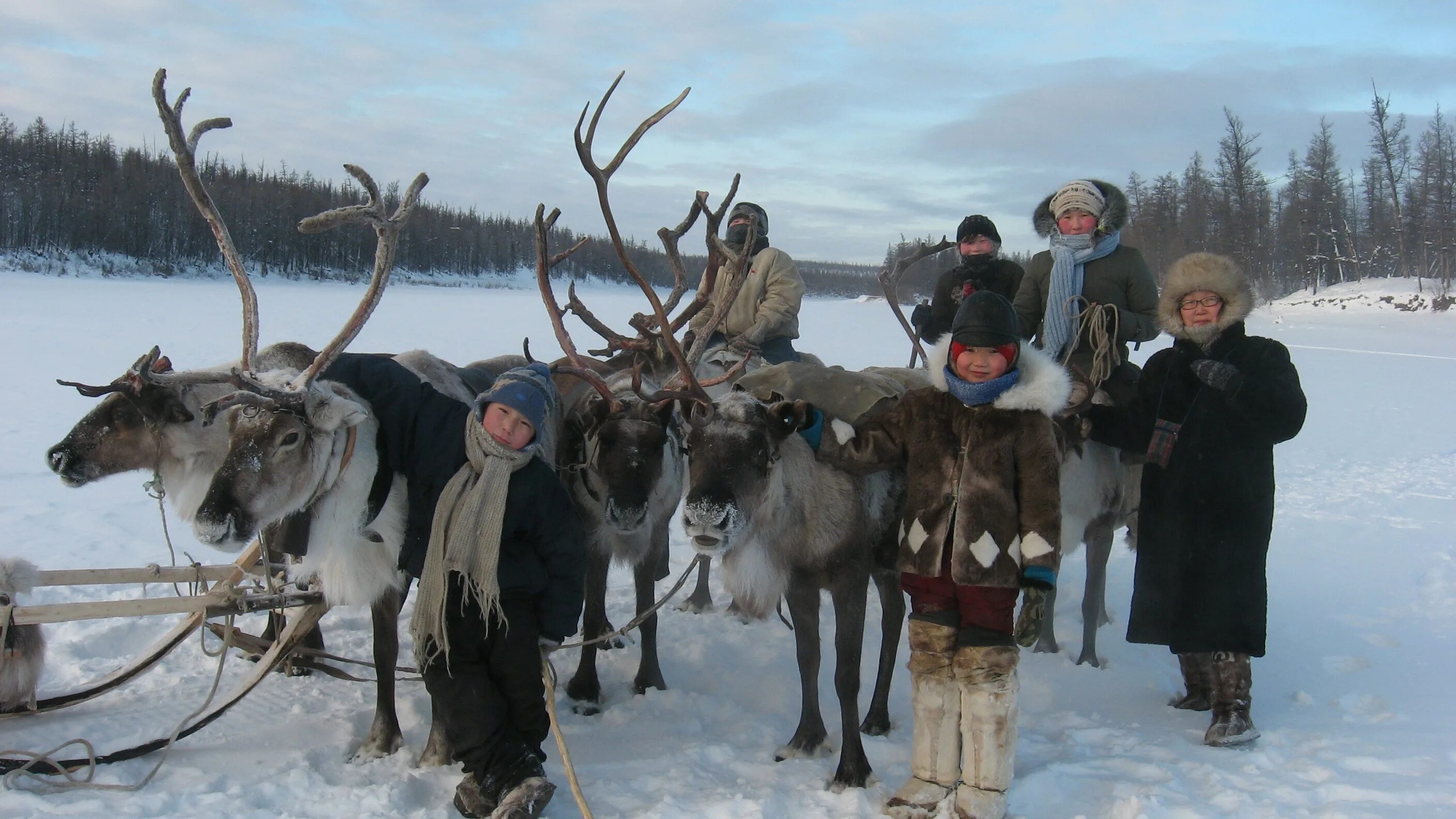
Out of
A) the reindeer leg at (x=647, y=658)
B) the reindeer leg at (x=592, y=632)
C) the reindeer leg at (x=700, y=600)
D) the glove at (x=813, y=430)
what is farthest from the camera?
the reindeer leg at (x=700, y=600)

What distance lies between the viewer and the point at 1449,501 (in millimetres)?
8406

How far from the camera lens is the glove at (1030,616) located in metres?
3.18

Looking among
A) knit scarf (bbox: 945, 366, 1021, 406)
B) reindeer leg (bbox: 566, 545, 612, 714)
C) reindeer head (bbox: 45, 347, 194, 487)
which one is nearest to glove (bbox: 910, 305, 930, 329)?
knit scarf (bbox: 945, 366, 1021, 406)

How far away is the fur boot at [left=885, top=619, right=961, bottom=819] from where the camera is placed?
3293mm

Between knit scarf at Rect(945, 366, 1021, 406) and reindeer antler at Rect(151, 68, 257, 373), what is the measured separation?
8.79 feet

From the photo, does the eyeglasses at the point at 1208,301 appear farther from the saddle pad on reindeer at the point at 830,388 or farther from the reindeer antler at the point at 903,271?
the reindeer antler at the point at 903,271

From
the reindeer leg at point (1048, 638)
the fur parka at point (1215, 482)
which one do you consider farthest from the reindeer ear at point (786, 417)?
the reindeer leg at point (1048, 638)

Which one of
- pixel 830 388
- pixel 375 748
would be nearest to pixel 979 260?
pixel 830 388

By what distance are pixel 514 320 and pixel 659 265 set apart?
143ft

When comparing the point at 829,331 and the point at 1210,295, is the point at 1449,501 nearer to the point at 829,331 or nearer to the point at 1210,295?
the point at 1210,295

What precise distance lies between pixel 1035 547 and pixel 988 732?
2.28ft

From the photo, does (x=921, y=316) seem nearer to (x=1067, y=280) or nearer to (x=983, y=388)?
(x=1067, y=280)

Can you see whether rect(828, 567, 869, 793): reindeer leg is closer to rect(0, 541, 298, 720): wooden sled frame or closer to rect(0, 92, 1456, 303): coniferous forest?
rect(0, 541, 298, 720): wooden sled frame

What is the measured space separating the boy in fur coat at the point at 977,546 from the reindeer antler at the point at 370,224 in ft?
7.34
